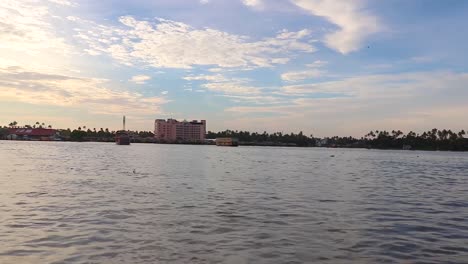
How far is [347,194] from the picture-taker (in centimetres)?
3291

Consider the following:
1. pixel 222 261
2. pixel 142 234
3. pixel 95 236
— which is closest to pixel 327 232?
pixel 222 261

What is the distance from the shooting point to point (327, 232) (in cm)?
1798

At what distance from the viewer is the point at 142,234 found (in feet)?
55.1

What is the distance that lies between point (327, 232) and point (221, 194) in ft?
44.8

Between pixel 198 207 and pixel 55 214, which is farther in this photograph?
pixel 198 207

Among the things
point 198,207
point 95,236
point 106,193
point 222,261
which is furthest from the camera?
point 106,193

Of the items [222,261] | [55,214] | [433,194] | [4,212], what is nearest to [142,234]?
[222,261]

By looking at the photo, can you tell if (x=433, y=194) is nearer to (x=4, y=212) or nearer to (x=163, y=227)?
(x=163, y=227)

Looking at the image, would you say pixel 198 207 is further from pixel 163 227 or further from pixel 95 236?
pixel 95 236

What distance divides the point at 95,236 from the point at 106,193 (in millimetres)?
13556

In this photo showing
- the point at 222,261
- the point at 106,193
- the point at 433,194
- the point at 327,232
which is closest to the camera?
the point at 222,261

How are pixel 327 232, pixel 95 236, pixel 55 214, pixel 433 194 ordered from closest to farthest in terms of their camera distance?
pixel 95 236, pixel 327 232, pixel 55 214, pixel 433 194

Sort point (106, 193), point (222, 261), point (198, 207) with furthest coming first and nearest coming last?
1. point (106, 193)
2. point (198, 207)
3. point (222, 261)

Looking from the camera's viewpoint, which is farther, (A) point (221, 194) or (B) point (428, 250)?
(A) point (221, 194)
